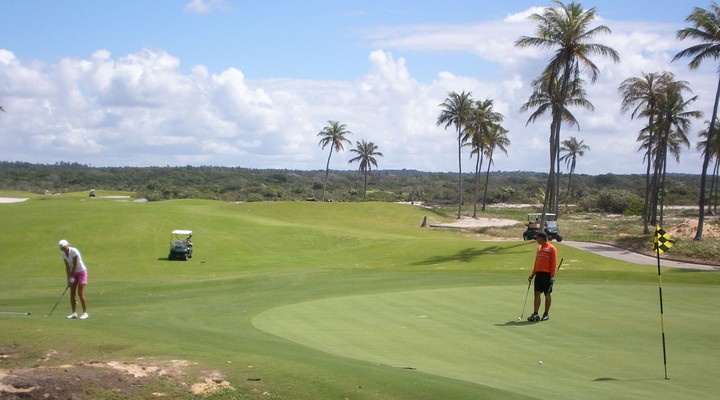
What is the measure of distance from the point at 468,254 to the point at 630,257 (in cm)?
964

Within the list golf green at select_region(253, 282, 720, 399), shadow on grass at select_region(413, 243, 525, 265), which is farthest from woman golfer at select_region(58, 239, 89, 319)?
shadow on grass at select_region(413, 243, 525, 265)

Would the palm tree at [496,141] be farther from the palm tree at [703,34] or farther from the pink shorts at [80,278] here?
the pink shorts at [80,278]

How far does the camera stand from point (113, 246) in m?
43.2

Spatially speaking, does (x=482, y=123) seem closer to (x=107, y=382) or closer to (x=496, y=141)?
(x=496, y=141)

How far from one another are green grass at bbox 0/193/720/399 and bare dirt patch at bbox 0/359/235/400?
589 millimetres

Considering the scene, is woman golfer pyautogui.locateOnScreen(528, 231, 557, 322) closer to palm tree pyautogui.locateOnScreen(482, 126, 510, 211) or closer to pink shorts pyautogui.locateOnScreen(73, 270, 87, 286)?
pink shorts pyautogui.locateOnScreen(73, 270, 87, 286)

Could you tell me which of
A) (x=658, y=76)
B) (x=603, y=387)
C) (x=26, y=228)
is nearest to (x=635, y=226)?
(x=658, y=76)

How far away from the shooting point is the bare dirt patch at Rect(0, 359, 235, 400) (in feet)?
29.1

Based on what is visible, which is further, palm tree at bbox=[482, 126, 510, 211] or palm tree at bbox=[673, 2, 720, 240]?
palm tree at bbox=[482, 126, 510, 211]

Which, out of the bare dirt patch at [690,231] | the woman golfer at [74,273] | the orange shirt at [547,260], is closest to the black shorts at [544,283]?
the orange shirt at [547,260]

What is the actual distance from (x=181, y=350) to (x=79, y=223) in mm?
38708

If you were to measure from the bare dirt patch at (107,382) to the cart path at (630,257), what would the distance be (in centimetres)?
3012

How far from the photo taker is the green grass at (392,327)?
1070cm

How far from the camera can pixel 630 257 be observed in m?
39.3
